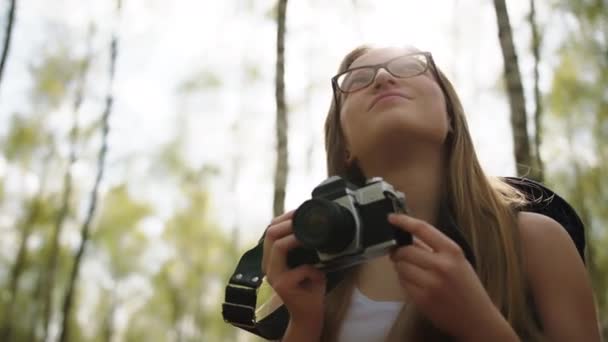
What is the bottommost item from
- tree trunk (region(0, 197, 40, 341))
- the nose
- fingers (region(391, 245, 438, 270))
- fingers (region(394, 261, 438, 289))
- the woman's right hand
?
tree trunk (region(0, 197, 40, 341))

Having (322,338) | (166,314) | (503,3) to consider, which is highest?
(503,3)

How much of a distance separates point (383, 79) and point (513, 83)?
2816 mm

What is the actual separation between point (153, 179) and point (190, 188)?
1.39 metres

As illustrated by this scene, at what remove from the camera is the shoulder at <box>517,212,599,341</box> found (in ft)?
3.56

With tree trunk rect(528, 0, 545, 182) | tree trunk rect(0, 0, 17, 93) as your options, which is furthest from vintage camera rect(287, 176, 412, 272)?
tree trunk rect(0, 0, 17, 93)

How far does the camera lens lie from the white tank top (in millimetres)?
259

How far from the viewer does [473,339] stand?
1.01m

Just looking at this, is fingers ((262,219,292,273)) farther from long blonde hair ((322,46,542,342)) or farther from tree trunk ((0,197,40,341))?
tree trunk ((0,197,40,341))

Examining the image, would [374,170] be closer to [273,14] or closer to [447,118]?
[447,118]

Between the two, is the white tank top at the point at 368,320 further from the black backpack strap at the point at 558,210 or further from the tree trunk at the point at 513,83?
the tree trunk at the point at 513,83

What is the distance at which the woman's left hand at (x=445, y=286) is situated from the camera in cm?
99

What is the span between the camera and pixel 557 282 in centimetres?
113

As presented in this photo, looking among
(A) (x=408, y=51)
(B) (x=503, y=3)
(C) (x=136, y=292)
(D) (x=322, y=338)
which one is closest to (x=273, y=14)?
(B) (x=503, y=3)

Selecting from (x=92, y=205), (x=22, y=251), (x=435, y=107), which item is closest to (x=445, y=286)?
(x=435, y=107)
